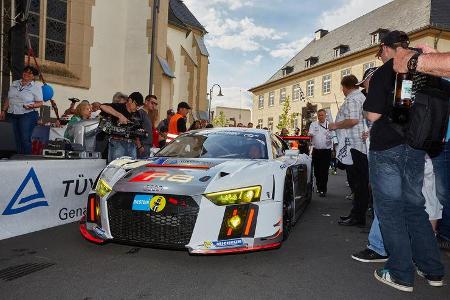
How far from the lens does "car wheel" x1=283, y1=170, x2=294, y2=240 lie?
13.1ft

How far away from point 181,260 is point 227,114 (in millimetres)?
112717

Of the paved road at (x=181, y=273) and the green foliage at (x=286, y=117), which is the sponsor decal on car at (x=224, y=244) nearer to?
the paved road at (x=181, y=273)

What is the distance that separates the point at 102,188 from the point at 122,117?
245cm

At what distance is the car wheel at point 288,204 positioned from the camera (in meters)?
3.99

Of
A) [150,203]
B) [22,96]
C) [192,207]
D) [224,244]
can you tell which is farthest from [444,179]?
[22,96]

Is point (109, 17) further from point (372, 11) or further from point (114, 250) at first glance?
point (372, 11)

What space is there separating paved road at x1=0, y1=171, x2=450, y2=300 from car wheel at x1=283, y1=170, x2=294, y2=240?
20 centimetres

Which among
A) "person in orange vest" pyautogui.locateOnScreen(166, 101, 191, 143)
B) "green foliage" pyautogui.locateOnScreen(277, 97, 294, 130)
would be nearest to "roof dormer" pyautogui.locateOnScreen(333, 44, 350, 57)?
"green foliage" pyautogui.locateOnScreen(277, 97, 294, 130)

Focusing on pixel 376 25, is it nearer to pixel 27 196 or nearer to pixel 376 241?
pixel 376 241

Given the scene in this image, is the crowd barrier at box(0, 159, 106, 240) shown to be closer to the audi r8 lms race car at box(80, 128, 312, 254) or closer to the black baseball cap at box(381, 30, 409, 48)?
the audi r8 lms race car at box(80, 128, 312, 254)

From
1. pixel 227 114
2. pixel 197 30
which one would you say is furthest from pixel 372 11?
pixel 227 114

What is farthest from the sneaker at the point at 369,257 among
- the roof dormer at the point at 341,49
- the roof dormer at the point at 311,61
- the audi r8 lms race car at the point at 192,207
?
the roof dormer at the point at 311,61

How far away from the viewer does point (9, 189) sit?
392 centimetres

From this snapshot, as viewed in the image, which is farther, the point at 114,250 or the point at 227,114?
the point at 227,114
